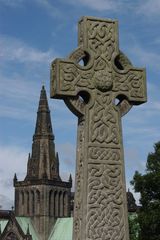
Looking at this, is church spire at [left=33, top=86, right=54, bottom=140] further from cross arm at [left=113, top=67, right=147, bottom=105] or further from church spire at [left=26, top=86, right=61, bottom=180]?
cross arm at [left=113, top=67, right=147, bottom=105]

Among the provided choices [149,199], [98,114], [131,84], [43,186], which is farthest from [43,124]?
[98,114]

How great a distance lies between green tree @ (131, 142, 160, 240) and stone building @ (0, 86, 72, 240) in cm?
8169

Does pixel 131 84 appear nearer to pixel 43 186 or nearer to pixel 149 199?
pixel 149 199

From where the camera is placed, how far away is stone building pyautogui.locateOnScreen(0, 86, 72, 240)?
11969 cm

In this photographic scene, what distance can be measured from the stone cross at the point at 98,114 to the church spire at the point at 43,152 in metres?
107

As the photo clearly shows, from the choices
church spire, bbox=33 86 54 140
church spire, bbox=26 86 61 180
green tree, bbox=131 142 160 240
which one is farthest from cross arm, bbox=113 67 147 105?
church spire, bbox=33 86 54 140

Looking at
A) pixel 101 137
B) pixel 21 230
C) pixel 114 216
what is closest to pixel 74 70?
pixel 101 137

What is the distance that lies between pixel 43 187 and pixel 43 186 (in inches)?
7.4

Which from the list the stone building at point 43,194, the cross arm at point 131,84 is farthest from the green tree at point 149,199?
the stone building at point 43,194

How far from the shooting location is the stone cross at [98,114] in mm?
12383

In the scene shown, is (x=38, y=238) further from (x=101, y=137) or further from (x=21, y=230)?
(x=101, y=137)

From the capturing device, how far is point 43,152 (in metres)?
121

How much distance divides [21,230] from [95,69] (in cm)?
10603

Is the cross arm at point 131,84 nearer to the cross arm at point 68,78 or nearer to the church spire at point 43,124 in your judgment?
the cross arm at point 68,78
